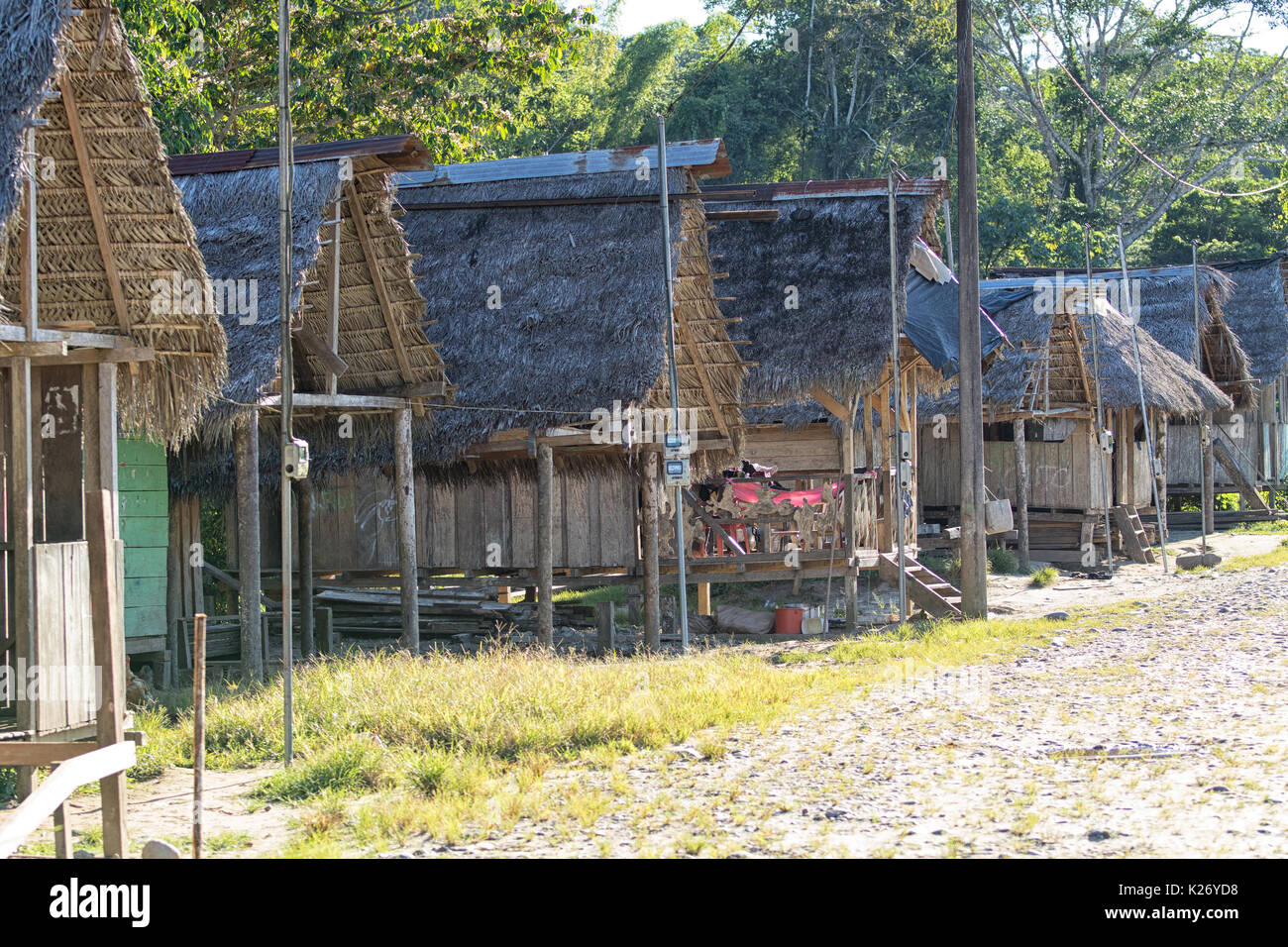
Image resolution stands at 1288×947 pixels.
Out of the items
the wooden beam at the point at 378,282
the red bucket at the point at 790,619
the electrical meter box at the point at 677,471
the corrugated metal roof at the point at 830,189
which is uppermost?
Result: the corrugated metal roof at the point at 830,189

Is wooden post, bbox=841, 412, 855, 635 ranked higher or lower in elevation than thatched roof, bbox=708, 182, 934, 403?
lower

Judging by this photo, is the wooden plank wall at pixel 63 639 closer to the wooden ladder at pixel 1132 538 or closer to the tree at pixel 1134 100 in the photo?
the wooden ladder at pixel 1132 538

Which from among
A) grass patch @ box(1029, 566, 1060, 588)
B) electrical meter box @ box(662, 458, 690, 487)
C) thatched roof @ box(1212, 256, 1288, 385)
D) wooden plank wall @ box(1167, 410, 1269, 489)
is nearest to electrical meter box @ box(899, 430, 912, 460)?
Answer: electrical meter box @ box(662, 458, 690, 487)

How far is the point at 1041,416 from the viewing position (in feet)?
68.6

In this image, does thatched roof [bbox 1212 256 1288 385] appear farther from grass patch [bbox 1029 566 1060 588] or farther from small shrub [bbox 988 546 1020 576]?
grass patch [bbox 1029 566 1060 588]

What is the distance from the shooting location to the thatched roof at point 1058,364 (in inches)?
813

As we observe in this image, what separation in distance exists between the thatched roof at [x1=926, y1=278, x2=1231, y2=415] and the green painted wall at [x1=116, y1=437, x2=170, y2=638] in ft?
42.6

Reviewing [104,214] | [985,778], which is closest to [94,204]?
[104,214]

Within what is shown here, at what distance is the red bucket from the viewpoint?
1544 cm

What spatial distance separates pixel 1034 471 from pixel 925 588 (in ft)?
28.3

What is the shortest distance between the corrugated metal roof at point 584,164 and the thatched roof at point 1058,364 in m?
7.31

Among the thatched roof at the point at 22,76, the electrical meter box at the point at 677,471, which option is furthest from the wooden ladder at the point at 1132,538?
the thatched roof at the point at 22,76

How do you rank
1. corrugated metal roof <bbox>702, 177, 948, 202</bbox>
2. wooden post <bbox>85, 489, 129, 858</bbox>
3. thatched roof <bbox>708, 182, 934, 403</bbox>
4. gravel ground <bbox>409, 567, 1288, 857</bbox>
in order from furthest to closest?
1. corrugated metal roof <bbox>702, 177, 948, 202</bbox>
2. thatched roof <bbox>708, 182, 934, 403</bbox>
3. gravel ground <bbox>409, 567, 1288, 857</bbox>
4. wooden post <bbox>85, 489, 129, 858</bbox>

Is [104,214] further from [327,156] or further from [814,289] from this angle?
[814,289]
